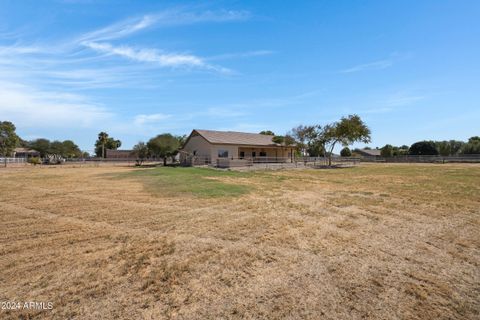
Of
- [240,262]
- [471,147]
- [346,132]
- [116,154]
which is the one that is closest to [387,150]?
[471,147]

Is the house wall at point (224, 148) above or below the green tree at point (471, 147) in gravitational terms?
below

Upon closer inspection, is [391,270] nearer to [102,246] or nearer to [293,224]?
[293,224]

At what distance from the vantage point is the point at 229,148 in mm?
37000

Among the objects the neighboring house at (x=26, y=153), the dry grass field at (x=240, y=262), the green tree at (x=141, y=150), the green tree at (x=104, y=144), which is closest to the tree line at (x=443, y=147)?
the green tree at (x=141, y=150)

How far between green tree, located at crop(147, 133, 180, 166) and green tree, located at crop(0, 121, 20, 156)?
45099 millimetres

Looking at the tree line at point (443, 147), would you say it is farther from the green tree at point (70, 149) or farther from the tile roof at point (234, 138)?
the green tree at point (70, 149)

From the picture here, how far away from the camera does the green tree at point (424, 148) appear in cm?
6719

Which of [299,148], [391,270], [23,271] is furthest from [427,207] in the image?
[299,148]

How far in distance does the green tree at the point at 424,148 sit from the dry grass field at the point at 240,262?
70.9 meters

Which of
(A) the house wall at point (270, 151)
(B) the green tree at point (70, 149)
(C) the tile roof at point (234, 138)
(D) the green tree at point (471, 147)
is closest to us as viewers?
(C) the tile roof at point (234, 138)

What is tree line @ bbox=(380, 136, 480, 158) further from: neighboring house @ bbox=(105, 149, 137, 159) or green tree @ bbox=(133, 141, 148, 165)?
neighboring house @ bbox=(105, 149, 137, 159)

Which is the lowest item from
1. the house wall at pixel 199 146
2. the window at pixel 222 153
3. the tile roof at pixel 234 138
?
the window at pixel 222 153

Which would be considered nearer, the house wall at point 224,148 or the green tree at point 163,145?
the house wall at point 224,148

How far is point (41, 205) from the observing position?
30.6 ft
